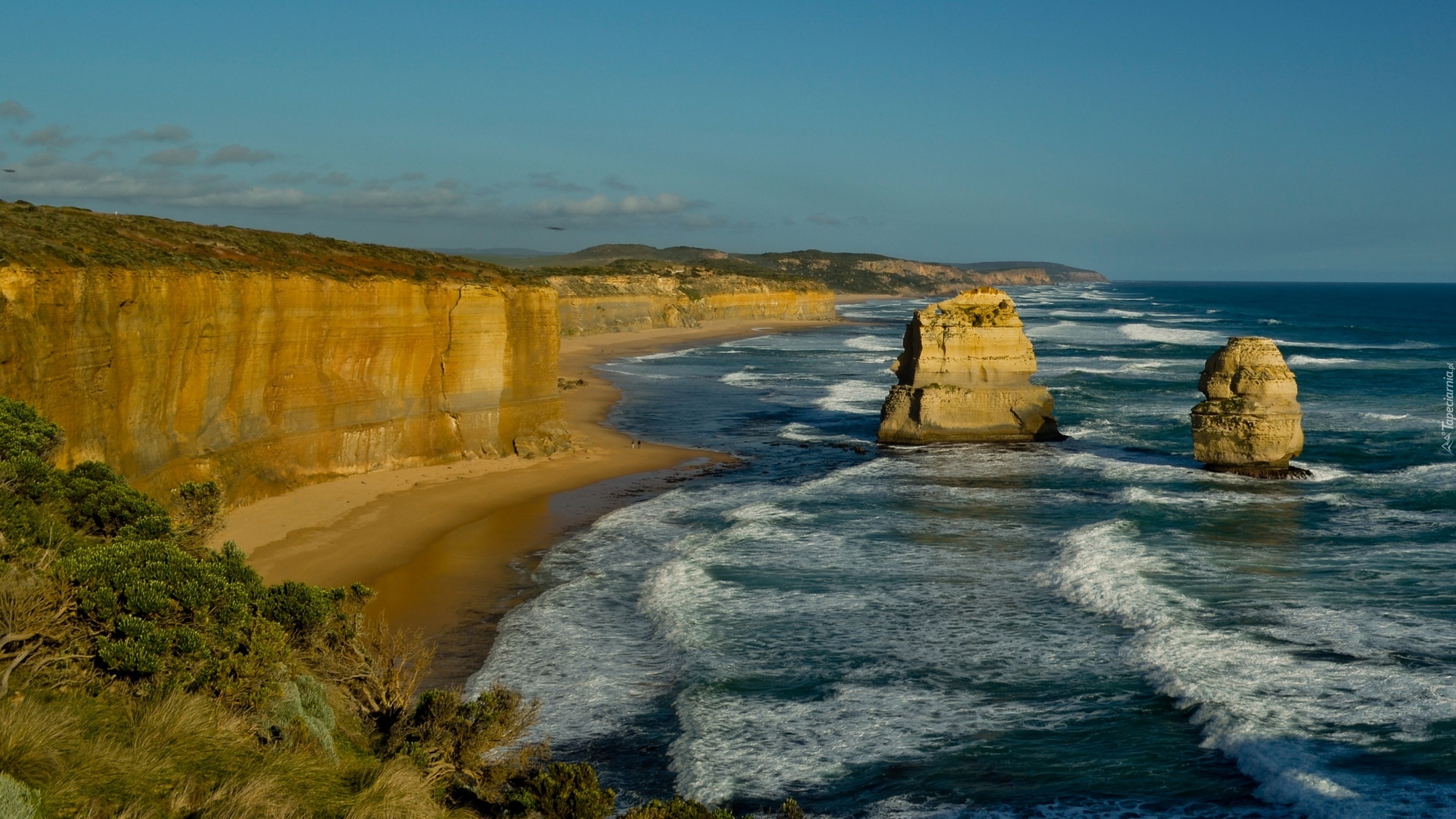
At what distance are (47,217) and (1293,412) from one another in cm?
2813

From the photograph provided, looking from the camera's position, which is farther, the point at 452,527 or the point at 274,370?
the point at 274,370

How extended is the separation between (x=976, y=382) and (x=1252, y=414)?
8237 millimetres

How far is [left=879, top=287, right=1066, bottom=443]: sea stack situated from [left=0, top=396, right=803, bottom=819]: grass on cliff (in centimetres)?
2269

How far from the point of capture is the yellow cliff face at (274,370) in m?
17.9

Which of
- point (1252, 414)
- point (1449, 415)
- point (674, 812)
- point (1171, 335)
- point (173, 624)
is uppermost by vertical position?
point (1171, 335)

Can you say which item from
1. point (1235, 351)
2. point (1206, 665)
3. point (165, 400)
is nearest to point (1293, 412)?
point (1235, 351)

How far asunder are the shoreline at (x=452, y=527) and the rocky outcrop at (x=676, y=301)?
55645 millimetres

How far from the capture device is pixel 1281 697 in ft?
44.8

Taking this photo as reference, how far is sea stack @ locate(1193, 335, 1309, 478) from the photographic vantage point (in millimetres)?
27266

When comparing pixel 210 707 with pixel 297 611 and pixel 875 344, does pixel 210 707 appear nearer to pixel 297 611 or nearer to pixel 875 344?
pixel 297 611

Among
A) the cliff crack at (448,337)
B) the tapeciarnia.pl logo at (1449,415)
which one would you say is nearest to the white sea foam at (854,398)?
the cliff crack at (448,337)

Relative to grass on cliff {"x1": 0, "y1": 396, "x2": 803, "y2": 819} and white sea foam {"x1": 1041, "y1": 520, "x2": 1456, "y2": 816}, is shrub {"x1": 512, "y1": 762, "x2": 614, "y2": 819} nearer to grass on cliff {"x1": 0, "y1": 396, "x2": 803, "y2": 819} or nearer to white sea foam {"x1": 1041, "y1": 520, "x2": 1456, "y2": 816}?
grass on cliff {"x1": 0, "y1": 396, "x2": 803, "y2": 819}

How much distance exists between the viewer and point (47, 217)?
21.6 metres

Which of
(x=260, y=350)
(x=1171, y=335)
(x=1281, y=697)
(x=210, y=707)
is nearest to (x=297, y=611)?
(x=210, y=707)
